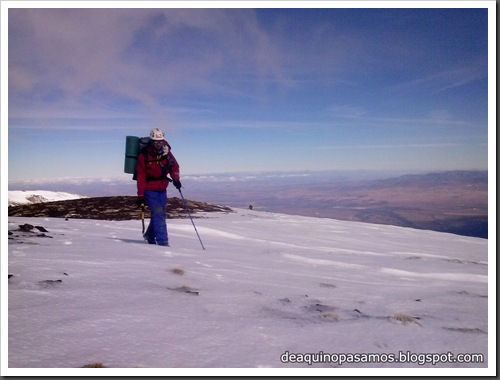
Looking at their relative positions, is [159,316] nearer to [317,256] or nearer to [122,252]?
[122,252]

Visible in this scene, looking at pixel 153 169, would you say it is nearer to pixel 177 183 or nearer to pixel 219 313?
pixel 177 183

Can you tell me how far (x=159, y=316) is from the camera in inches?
129

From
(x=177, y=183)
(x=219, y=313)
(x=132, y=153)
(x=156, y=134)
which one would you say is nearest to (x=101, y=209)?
(x=132, y=153)

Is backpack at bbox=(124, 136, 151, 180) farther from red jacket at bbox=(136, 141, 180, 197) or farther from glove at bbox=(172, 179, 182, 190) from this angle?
glove at bbox=(172, 179, 182, 190)

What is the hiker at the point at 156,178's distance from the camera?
6.69 meters

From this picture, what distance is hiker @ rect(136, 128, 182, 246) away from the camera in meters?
6.69

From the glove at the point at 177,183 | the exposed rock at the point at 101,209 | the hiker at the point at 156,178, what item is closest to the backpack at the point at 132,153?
the hiker at the point at 156,178

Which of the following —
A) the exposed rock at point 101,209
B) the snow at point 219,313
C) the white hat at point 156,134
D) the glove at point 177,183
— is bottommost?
the snow at point 219,313

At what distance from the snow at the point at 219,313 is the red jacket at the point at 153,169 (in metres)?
1.30

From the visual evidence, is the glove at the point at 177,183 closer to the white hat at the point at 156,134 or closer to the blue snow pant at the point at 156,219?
the blue snow pant at the point at 156,219

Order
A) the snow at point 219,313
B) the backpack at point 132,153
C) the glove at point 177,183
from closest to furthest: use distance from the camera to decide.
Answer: the snow at point 219,313, the backpack at point 132,153, the glove at point 177,183

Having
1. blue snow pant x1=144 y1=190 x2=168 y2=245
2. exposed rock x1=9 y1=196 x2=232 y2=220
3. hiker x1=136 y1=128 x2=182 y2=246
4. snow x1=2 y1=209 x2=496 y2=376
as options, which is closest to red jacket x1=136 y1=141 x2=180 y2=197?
hiker x1=136 y1=128 x2=182 y2=246

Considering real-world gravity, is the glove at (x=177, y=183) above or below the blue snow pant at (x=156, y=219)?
above

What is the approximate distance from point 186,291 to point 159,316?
70cm
